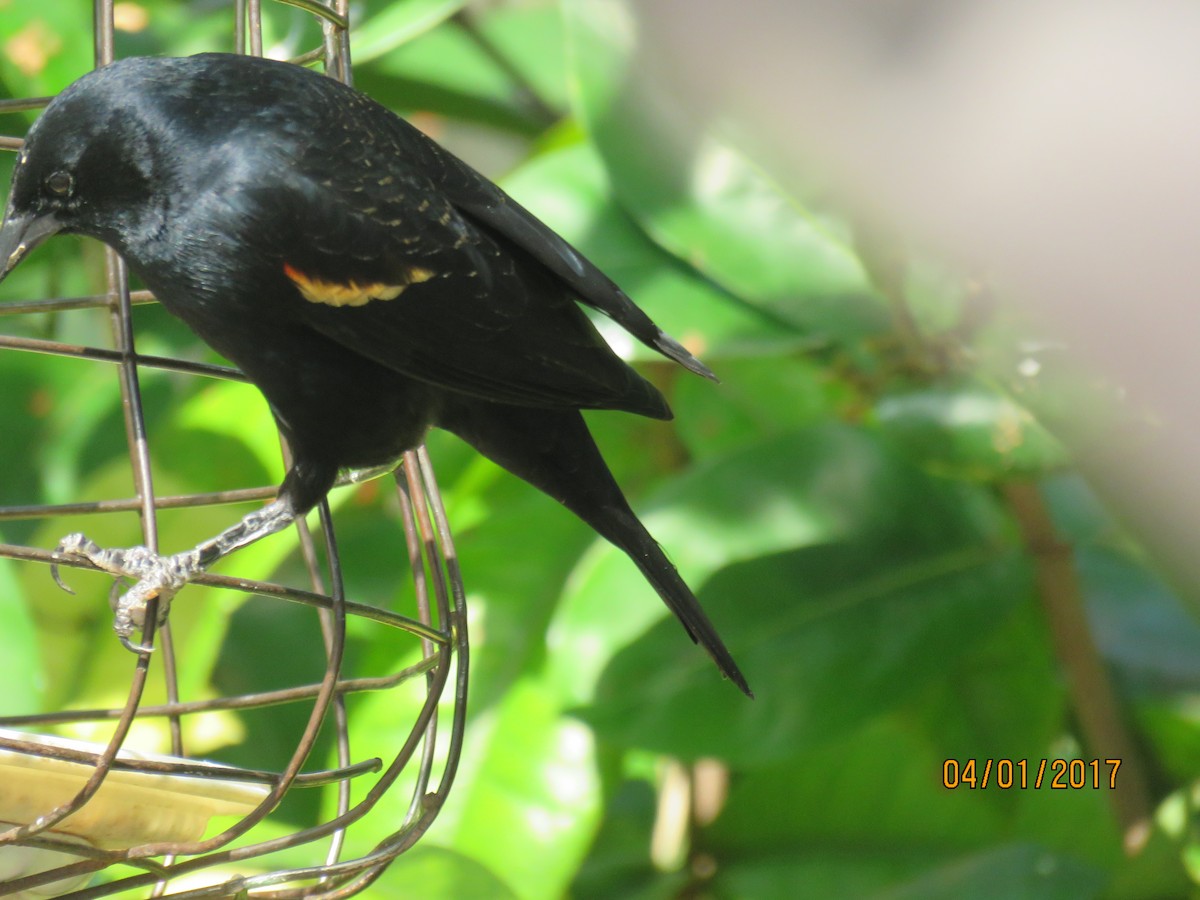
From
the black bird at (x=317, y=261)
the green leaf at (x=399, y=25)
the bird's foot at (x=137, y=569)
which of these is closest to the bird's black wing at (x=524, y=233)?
the black bird at (x=317, y=261)

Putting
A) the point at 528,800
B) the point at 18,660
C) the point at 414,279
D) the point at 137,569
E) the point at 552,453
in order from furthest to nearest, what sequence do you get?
the point at 528,800 → the point at 18,660 → the point at 552,453 → the point at 414,279 → the point at 137,569

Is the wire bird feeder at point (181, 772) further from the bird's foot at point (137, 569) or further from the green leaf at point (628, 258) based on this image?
the green leaf at point (628, 258)

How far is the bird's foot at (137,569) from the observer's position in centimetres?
120

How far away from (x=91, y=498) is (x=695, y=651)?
1.02 metres

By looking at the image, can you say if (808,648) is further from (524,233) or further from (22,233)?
(22,233)

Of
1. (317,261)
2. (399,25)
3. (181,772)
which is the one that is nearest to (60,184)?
(317,261)

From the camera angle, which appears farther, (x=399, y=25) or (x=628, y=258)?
(x=628, y=258)

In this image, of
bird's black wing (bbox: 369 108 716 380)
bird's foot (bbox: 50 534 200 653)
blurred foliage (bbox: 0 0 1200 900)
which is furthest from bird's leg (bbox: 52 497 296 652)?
blurred foliage (bbox: 0 0 1200 900)

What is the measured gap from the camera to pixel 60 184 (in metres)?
1.27

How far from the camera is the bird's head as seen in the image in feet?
4.12

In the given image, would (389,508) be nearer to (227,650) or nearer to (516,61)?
(227,650)
